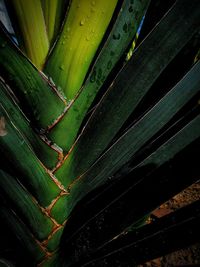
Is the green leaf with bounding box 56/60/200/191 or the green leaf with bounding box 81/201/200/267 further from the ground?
the green leaf with bounding box 56/60/200/191

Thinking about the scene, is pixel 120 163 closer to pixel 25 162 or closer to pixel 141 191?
pixel 141 191

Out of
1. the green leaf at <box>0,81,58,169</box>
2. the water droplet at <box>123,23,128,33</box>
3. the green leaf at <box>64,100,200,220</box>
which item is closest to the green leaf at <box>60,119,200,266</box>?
the green leaf at <box>64,100,200,220</box>

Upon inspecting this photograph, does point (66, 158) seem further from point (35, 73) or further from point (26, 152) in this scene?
point (35, 73)

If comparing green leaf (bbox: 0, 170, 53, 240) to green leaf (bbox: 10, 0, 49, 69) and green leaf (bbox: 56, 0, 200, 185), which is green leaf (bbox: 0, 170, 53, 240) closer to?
green leaf (bbox: 56, 0, 200, 185)

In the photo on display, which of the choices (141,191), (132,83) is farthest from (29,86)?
(141,191)

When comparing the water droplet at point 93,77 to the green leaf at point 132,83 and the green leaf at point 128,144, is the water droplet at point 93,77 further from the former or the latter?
the green leaf at point 128,144

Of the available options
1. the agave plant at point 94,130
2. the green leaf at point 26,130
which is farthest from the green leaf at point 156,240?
the green leaf at point 26,130

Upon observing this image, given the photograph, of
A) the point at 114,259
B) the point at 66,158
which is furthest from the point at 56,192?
the point at 114,259
